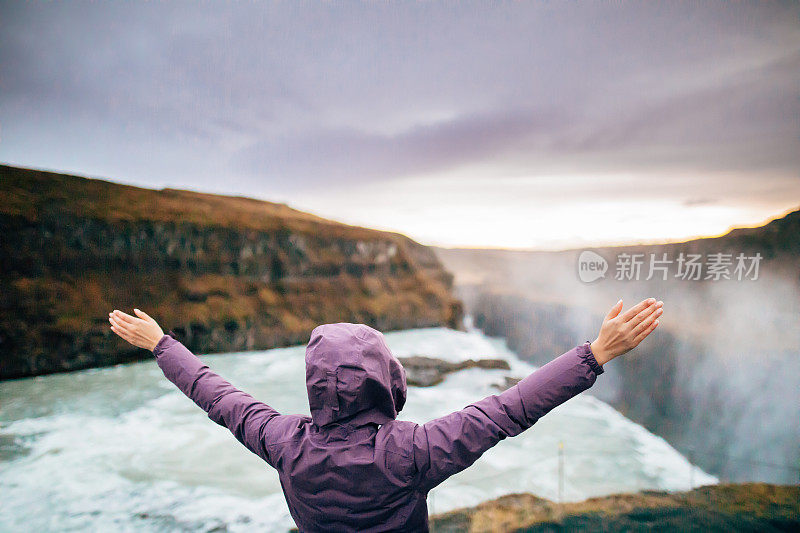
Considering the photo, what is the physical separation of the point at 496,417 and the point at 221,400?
106 cm

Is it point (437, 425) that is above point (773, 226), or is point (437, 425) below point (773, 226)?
below

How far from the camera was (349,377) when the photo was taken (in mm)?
1285

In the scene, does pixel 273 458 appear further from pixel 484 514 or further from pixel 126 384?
pixel 126 384

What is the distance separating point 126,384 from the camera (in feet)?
66.2

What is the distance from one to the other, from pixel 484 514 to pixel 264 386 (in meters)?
19.3

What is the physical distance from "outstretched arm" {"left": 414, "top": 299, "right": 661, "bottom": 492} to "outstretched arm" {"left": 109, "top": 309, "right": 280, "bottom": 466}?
606mm

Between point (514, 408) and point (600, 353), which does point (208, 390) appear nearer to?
point (514, 408)

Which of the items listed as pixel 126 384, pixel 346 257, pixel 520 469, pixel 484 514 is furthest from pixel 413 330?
pixel 484 514

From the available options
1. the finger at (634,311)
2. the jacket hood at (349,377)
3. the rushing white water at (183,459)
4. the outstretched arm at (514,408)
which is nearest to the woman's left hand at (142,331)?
the jacket hood at (349,377)

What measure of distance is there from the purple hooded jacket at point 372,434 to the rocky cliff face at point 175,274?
27417 millimetres

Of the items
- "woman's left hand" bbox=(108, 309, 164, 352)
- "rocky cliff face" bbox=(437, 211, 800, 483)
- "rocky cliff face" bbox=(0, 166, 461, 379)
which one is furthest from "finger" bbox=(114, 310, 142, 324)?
"rocky cliff face" bbox=(0, 166, 461, 379)

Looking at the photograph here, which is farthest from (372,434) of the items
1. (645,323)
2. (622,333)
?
(645,323)

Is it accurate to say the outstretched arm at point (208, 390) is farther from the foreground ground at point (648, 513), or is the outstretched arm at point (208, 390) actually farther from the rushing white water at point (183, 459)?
the rushing white water at point (183, 459)

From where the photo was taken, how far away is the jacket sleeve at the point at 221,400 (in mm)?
1475
